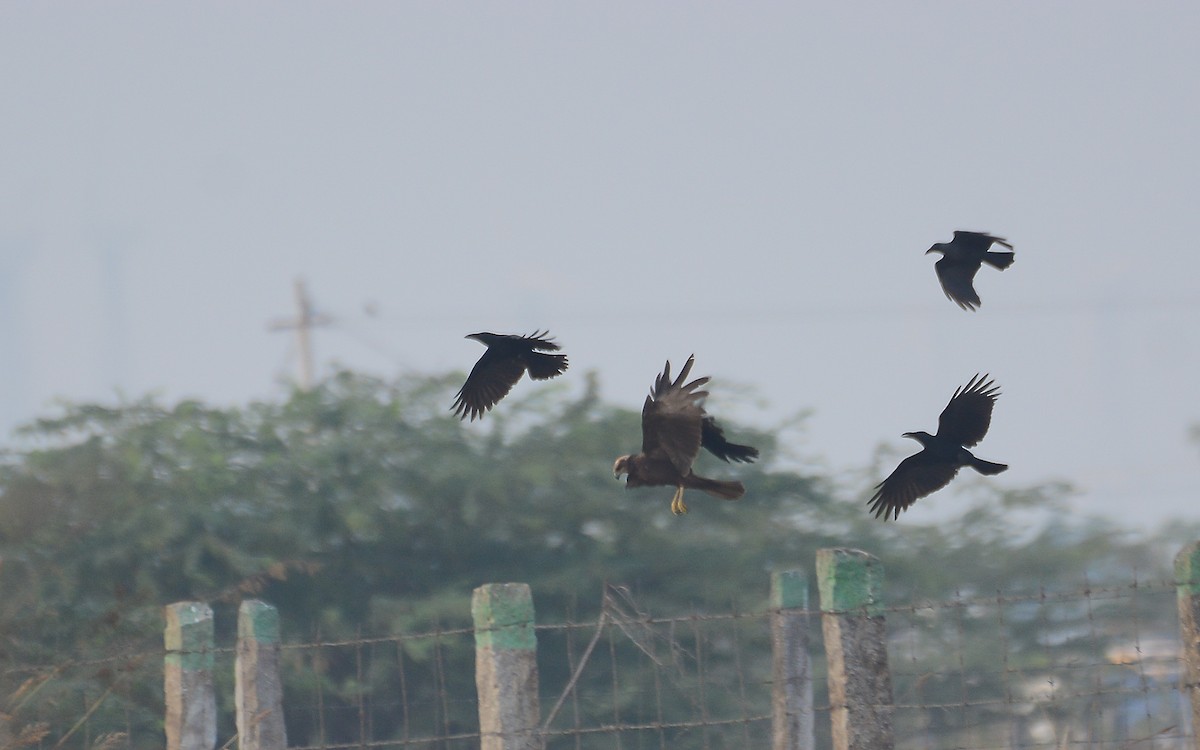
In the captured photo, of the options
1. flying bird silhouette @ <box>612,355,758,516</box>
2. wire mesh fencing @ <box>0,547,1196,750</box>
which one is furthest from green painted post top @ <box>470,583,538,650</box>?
wire mesh fencing @ <box>0,547,1196,750</box>

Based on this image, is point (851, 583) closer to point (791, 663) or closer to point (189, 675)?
point (791, 663)

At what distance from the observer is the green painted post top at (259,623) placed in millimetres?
6281

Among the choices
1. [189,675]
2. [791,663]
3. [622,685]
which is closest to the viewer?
[189,675]

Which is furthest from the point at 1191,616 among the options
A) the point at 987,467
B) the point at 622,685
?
the point at 622,685

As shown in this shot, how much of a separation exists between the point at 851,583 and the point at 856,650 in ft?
0.80

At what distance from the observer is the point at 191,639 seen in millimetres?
6492

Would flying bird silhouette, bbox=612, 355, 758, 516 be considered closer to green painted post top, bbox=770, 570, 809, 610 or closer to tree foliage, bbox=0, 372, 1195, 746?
green painted post top, bbox=770, 570, 809, 610

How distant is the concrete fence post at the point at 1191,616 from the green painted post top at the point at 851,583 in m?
1.15

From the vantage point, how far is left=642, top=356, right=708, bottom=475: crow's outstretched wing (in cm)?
582

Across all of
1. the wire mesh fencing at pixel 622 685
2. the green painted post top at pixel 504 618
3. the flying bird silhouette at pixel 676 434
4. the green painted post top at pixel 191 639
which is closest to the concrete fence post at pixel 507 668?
the green painted post top at pixel 504 618

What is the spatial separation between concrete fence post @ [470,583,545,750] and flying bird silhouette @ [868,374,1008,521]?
1896mm

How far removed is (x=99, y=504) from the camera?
527 inches

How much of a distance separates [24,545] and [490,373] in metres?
6.89

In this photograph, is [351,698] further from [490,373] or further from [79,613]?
[490,373]
